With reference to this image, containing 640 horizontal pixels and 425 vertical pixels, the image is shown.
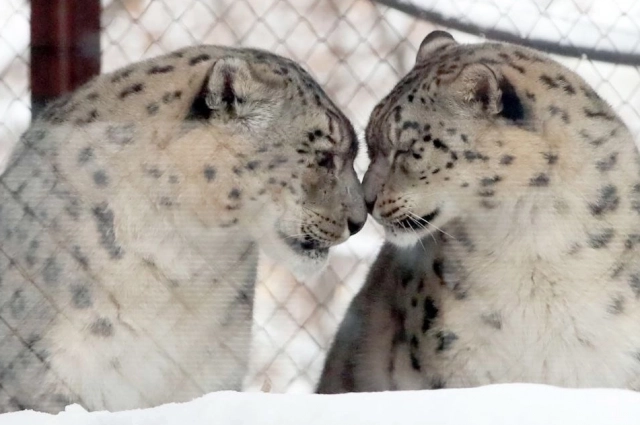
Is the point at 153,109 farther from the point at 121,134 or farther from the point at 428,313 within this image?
the point at 428,313

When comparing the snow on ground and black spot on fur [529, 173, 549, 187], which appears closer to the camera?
the snow on ground

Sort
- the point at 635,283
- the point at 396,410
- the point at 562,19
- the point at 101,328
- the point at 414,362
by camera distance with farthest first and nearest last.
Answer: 1. the point at 562,19
2. the point at 414,362
3. the point at 635,283
4. the point at 101,328
5. the point at 396,410

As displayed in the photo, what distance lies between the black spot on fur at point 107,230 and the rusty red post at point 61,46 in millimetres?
338

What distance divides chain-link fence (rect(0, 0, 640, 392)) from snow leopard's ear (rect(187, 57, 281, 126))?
24cm

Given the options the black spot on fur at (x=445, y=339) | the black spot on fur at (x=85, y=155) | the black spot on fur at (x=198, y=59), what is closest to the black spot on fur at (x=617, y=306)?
the black spot on fur at (x=445, y=339)

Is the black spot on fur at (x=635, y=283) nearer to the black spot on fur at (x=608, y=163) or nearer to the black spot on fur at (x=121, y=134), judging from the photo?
the black spot on fur at (x=608, y=163)

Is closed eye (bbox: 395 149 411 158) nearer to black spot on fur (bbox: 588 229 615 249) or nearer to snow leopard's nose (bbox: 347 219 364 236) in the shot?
snow leopard's nose (bbox: 347 219 364 236)

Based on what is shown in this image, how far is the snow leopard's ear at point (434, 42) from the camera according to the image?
2.63 meters

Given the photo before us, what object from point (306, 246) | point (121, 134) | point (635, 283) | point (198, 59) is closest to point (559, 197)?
point (635, 283)

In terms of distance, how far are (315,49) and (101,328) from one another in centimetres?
92

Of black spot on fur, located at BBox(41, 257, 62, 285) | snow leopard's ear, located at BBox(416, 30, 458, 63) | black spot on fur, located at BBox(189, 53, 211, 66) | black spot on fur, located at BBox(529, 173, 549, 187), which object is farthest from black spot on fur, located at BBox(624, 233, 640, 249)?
black spot on fur, located at BBox(41, 257, 62, 285)

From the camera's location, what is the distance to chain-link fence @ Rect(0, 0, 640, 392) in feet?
8.07

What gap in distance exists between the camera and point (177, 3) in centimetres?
249

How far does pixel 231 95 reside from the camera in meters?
2.30
